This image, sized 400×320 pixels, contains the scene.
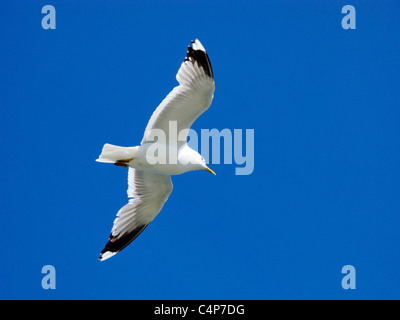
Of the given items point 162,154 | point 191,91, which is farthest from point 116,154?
point 191,91

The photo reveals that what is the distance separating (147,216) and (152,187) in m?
0.38

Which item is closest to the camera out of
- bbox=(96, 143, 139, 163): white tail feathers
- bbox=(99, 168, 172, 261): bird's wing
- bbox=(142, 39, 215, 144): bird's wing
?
bbox=(142, 39, 215, 144): bird's wing

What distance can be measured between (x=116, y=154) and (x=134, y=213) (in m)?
1.12

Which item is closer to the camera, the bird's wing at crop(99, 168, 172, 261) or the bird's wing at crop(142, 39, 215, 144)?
the bird's wing at crop(142, 39, 215, 144)

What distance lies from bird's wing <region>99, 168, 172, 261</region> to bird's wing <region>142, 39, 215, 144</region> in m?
1.11

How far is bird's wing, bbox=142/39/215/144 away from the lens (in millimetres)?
7367

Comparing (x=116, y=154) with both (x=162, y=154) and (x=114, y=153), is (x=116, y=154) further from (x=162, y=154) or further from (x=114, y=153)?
(x=162, y=154)

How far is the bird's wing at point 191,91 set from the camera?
24.2 ft

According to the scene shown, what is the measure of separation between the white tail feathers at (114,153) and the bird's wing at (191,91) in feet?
1.47

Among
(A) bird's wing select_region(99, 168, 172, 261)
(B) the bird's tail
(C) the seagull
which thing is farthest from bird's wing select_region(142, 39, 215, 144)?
(A) bird's wing select_region(99, 168, 172, 261)

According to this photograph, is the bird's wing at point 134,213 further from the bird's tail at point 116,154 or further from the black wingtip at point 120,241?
the bird's tail at point 116,154

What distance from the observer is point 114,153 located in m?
7.60

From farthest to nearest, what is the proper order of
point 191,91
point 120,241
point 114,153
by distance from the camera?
point 120,241 → point 114,153 → point 191,91

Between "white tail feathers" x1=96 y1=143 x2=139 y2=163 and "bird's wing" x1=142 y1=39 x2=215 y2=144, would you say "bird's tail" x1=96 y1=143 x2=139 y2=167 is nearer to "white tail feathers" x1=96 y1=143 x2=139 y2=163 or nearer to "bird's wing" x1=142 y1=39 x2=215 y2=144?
"white tail feathers" x1=96 y1=143 x2=139 y2=163
